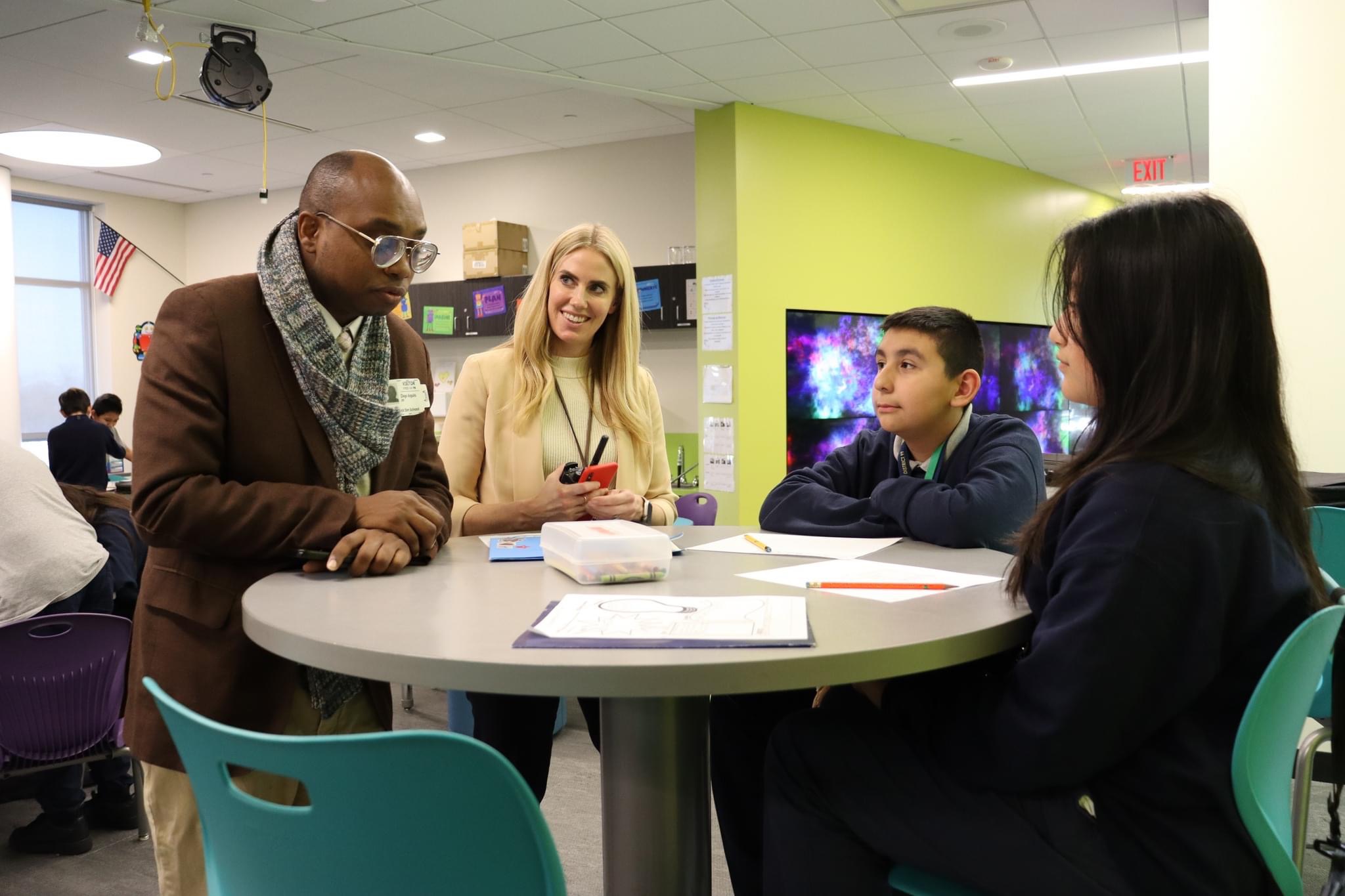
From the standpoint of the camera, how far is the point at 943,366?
87.4 inches

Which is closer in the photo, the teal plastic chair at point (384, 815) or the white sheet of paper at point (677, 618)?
the teal plastic chair at point (384, 815)

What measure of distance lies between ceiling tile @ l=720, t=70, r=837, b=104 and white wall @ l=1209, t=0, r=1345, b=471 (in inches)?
100

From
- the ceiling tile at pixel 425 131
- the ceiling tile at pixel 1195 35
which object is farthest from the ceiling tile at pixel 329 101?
the ceiling tile at pixel 1195 35

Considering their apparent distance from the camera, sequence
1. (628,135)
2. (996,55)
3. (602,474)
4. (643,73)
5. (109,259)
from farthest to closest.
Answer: (109,259) < (628,135) < (643,73) < (996,55) < (602,474)

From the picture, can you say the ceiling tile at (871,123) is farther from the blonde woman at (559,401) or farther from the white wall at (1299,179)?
the blonde woman at (559,401)

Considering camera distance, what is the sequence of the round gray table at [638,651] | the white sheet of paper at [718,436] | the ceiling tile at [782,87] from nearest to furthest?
the round gray table at [638,651] → the ceiling tile at [782,87] → the white sheet of paper at [718,436]

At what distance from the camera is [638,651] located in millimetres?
1056

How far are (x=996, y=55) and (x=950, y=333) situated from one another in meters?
3.77

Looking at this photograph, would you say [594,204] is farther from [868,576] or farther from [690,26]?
[868,576]

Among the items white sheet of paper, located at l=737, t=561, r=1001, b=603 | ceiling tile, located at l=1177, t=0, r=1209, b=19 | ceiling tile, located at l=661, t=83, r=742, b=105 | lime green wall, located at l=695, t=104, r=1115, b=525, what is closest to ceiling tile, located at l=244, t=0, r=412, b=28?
ceiling tile, located at l=661, t=83, r=742, b=105

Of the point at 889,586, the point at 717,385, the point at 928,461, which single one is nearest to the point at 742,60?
the point at 717,385

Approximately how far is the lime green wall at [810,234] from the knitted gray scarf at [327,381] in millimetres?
4546

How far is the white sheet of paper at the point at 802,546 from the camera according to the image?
5.79 ft

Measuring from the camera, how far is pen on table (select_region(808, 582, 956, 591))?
55.5 inches
